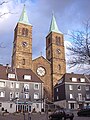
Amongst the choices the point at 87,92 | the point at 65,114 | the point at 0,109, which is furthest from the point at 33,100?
the point at 65,114

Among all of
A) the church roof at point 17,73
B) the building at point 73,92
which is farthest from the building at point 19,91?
the building at point 73,92

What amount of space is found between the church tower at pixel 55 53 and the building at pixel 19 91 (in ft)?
53.0

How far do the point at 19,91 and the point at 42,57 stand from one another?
75.7 feet

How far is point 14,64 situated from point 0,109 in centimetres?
2315

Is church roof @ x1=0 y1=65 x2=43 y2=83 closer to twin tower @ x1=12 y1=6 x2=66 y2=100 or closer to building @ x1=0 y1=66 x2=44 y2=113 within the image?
building @ x1=0 y1=66 x2=44 y2=113

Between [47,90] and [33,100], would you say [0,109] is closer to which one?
[33,100]

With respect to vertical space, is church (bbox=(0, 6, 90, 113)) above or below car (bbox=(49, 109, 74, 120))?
above

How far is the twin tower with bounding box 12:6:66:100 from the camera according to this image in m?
71.9

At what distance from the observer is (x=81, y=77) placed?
68.7 metres

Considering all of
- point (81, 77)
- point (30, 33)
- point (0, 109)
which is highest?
point (30, 33)

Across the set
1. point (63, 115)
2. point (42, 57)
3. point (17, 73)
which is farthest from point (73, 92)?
point (63, 115)

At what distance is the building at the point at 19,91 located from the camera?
53.2 meters

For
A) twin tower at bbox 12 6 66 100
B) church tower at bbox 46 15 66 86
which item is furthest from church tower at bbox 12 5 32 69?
church tower at bbox 46 15 66 86

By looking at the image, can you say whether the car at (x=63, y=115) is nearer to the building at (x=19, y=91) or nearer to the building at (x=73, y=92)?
the building at (x=19, y=91)
